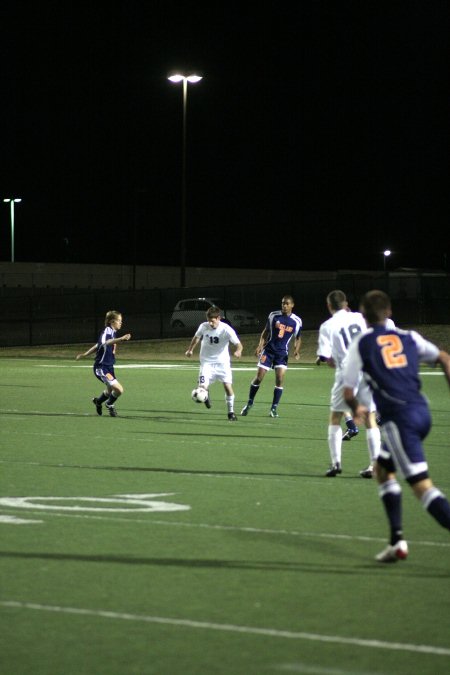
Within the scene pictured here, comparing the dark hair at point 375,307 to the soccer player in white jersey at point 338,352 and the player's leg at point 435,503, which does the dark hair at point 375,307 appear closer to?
the player's leg at point 435,503

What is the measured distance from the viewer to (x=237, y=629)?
6.77 meters

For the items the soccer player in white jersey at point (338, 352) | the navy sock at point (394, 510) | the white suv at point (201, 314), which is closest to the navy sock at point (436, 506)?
the navy sock at point (394, 510)

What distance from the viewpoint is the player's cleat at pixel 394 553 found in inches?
336

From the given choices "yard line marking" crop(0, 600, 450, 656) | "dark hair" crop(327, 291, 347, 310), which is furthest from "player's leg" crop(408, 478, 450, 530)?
"dark hair" crop(327, 291, 347, 310)

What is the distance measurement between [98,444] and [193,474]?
3489 mm

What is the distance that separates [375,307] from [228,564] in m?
2.00

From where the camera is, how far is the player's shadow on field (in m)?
8.38

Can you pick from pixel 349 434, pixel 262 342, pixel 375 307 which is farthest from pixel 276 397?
pixel 375 307

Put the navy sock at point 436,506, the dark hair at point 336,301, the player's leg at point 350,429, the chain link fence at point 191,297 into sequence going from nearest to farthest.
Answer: the navy sock at point 436,506 → the dark hair at point 336,301 → the player's leg at point 350,429 → the chain link fence at point 191,297

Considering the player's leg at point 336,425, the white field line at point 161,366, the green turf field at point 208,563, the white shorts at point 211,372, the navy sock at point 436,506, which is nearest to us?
the green turf field at point 208,563

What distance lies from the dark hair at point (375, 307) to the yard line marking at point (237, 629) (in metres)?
2.65

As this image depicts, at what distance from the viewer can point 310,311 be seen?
57.0m

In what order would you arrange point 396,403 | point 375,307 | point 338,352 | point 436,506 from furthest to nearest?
point 338,352 < point 375,307 < point 396,403 < point 436,506

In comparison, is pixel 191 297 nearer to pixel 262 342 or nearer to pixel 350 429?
pixel 262 342
